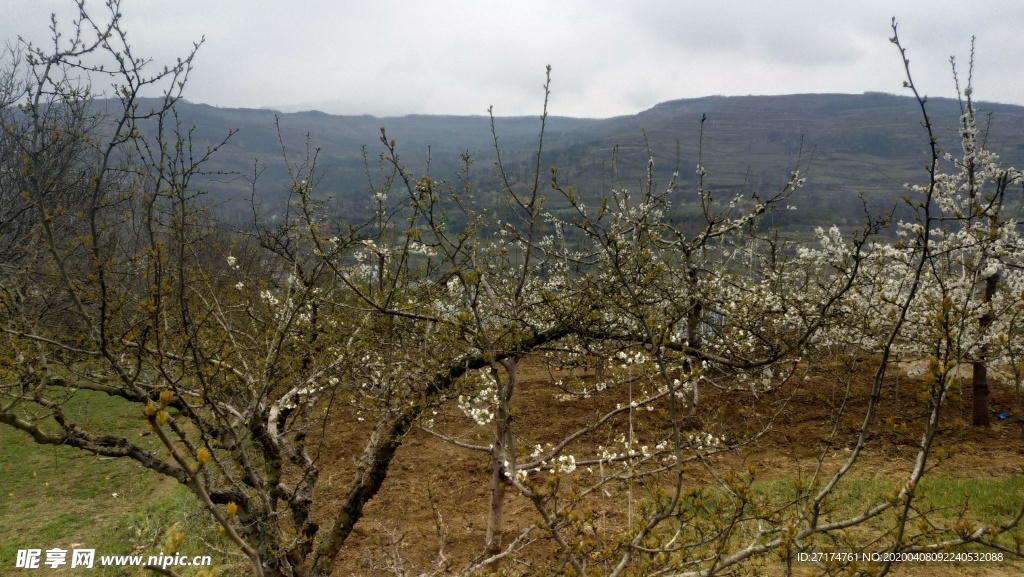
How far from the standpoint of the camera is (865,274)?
7.84 meters

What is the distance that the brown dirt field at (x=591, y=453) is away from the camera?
6617 millimetres

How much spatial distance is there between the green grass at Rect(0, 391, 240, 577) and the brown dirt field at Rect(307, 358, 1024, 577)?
6.74ft

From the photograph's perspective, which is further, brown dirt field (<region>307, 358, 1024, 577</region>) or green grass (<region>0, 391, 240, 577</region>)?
green grass (<region>0, 391, 240, 577</region>)

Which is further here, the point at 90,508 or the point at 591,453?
the point at 90,508

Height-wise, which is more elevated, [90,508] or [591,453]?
[591,453]

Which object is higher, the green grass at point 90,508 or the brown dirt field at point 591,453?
the brown dirt field at point 591,453

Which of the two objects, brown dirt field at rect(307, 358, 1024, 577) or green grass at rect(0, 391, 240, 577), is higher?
brown dirt field at rect(307, 358, 1024, 577)

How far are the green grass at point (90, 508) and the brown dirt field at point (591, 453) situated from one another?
2.05m

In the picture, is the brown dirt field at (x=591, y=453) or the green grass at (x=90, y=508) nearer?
the brown dirt field at (x=591, y=453)

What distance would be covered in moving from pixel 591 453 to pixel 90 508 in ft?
30.1

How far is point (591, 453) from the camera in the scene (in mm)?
9500

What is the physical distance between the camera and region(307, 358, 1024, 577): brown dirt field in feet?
21.7

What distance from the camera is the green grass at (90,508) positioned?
7.52 metres

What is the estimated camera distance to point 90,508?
31.6ft
